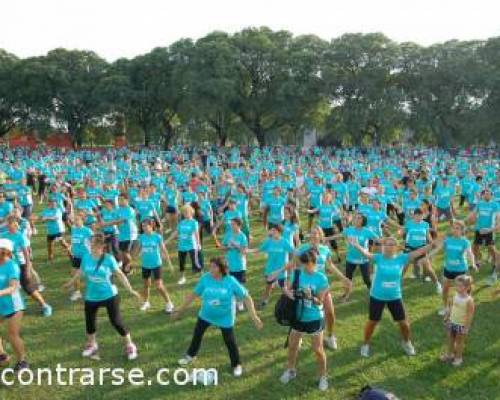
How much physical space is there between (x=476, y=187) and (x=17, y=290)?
15.7 metres

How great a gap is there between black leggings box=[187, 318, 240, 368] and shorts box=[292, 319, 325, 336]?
94 cm

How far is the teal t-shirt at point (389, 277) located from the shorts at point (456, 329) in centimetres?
79

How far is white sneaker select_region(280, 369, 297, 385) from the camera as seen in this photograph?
290 inches

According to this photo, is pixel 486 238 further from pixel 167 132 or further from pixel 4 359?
pixel 167 132

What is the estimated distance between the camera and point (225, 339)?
736 cm

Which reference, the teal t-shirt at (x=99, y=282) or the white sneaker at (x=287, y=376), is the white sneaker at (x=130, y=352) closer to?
the teal t-shirt at (x=99, y=282)

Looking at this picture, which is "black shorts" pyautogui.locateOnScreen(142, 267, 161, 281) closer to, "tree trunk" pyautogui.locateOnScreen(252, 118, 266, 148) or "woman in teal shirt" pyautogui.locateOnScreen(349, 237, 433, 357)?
"woman in teal shirt" pyautogui.locateOnScreen(349, 237, 433, 357)

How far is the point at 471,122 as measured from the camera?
155 ft

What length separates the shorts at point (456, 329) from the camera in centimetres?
764

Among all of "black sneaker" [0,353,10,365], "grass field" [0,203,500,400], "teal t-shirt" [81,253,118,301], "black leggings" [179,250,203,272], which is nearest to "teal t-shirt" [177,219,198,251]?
"black leggings" [179,250,203,272]

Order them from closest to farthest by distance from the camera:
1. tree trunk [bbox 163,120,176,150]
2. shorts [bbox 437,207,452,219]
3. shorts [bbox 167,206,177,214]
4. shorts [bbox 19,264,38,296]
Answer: shorts [bbox 19,264,38,296], shorts [bbox 167,206,177,214], shorts [bbox 437,207,452,219], tree trunk [bbox 163,120,176,150]

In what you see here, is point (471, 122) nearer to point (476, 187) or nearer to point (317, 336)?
point (476, 187)

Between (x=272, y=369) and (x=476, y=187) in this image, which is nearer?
(x=272, y=369)

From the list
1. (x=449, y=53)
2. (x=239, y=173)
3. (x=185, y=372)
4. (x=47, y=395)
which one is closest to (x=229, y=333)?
(x=185, y=372)
